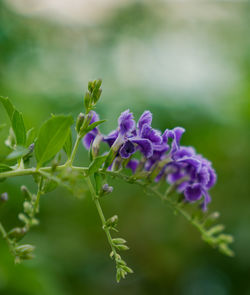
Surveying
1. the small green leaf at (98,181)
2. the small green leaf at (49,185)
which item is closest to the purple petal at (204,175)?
the small green leaf at (98,181)

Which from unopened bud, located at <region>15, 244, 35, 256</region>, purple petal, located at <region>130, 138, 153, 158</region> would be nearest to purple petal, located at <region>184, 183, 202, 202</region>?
purple petal, located at <region>130, 138, 153, 158</region>

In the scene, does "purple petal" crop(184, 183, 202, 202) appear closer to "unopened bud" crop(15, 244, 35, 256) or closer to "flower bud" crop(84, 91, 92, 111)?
"flower bud" crop(84, 91, 92, 111)

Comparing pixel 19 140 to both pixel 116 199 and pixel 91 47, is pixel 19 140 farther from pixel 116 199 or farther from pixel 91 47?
pixel 91 47

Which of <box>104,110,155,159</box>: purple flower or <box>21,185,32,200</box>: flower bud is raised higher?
<box>104,110,155,159</box>: purple flower

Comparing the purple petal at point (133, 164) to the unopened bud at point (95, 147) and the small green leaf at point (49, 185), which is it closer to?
the unopened bud at point (95, 147)

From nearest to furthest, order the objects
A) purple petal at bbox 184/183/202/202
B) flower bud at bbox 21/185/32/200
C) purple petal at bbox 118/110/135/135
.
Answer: flower bud at bbox 21/185/32/200
purple petal at bbox 118/110/135/135
purple petal at bbox 184/183/202/202

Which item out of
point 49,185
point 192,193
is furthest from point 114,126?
point 49,185

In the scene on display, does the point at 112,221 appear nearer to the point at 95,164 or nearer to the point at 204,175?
the point at 95,164
